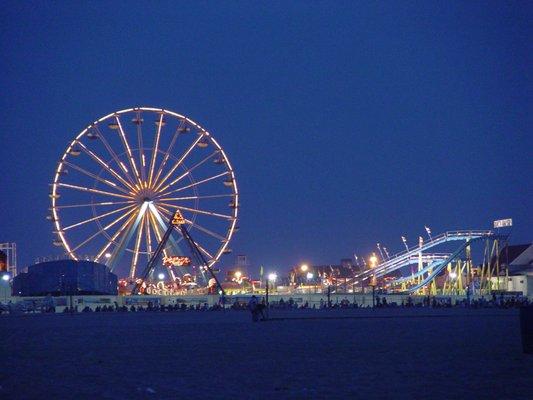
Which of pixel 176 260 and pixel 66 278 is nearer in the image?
pixel 176 260

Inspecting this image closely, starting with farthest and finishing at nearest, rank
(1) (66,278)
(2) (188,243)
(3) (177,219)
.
A: 1. (1) (66,278)
2. (2) (188,243)
3. (3) (177,219)

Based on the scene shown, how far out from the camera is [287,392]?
12.4 m

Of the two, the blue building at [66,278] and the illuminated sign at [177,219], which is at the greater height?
the illuminated sign at [177,219]

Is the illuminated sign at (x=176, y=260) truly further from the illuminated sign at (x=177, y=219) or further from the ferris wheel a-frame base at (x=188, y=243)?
the illuminated sign at (x=177, y=219)

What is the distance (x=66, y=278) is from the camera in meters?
83.4

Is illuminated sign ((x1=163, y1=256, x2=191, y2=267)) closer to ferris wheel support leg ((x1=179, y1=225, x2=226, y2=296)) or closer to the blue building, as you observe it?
ferris wheel support leg ((x1=179, y1=225, x2=226, y2=296))

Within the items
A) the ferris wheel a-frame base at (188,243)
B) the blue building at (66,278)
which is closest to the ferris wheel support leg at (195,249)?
the ferris wheel a-frame base at (188,243)

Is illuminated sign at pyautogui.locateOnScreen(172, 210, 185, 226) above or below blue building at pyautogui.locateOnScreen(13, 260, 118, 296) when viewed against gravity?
above

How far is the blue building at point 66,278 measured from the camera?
274ft

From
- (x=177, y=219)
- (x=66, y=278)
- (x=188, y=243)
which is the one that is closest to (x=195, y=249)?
(x=188, y=243)

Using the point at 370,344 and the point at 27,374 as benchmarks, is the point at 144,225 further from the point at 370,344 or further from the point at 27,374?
the point at 27,374

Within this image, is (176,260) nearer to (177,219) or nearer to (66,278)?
(177,219)

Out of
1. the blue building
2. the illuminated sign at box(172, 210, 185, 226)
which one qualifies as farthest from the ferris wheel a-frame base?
the blue building

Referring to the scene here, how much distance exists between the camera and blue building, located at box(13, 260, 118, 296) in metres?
83.5
